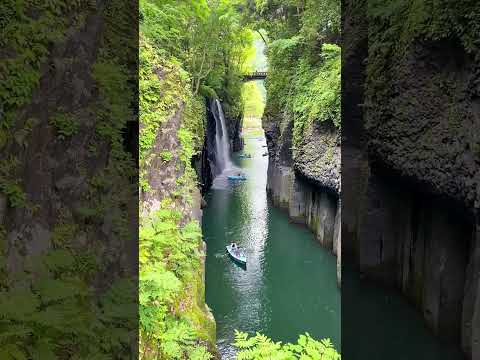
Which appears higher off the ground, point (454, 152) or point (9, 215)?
point (454, 152)

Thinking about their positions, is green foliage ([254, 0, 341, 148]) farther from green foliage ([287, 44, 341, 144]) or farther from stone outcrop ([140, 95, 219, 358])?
stone outcrop ([140, 95, 219, 358])

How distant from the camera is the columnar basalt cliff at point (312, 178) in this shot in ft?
55.0

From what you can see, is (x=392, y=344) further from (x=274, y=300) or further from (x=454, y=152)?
(x=274, y=300)

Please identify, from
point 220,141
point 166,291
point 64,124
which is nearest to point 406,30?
point 64,124

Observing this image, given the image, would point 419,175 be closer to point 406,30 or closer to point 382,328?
point 406,30

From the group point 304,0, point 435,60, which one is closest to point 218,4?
point 304,0

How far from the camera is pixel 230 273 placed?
15.9 m

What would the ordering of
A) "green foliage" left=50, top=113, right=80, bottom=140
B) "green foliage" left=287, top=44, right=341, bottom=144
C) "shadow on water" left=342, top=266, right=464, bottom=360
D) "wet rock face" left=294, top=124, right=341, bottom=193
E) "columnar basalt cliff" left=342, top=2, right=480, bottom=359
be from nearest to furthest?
1. "columnar basalt cliff" left=342, top=2, right=480, bottom=359
2. "green foliage" left=50, top=113, right=80, bottom=140
3. "shadow on water" left=342, top=266, right=464, bottom=360
4. "green foliage" left=287, top=44, right=341, bottom=144
5. "wet rock face" left=294, top=124, right=341, bottom=193

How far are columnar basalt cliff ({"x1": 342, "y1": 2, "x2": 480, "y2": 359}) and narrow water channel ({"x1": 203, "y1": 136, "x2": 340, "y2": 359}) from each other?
6.91m

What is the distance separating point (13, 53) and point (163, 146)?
5201 mm

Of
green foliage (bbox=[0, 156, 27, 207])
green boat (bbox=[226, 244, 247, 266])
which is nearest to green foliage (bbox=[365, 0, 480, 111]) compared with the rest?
green foliage (bbox=[0, 156, 27, 207])

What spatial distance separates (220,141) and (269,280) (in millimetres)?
26198

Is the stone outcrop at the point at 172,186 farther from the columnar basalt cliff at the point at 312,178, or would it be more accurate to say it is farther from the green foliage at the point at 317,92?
the green foliage at the point at 317,92

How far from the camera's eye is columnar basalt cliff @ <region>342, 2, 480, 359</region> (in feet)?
11.7
